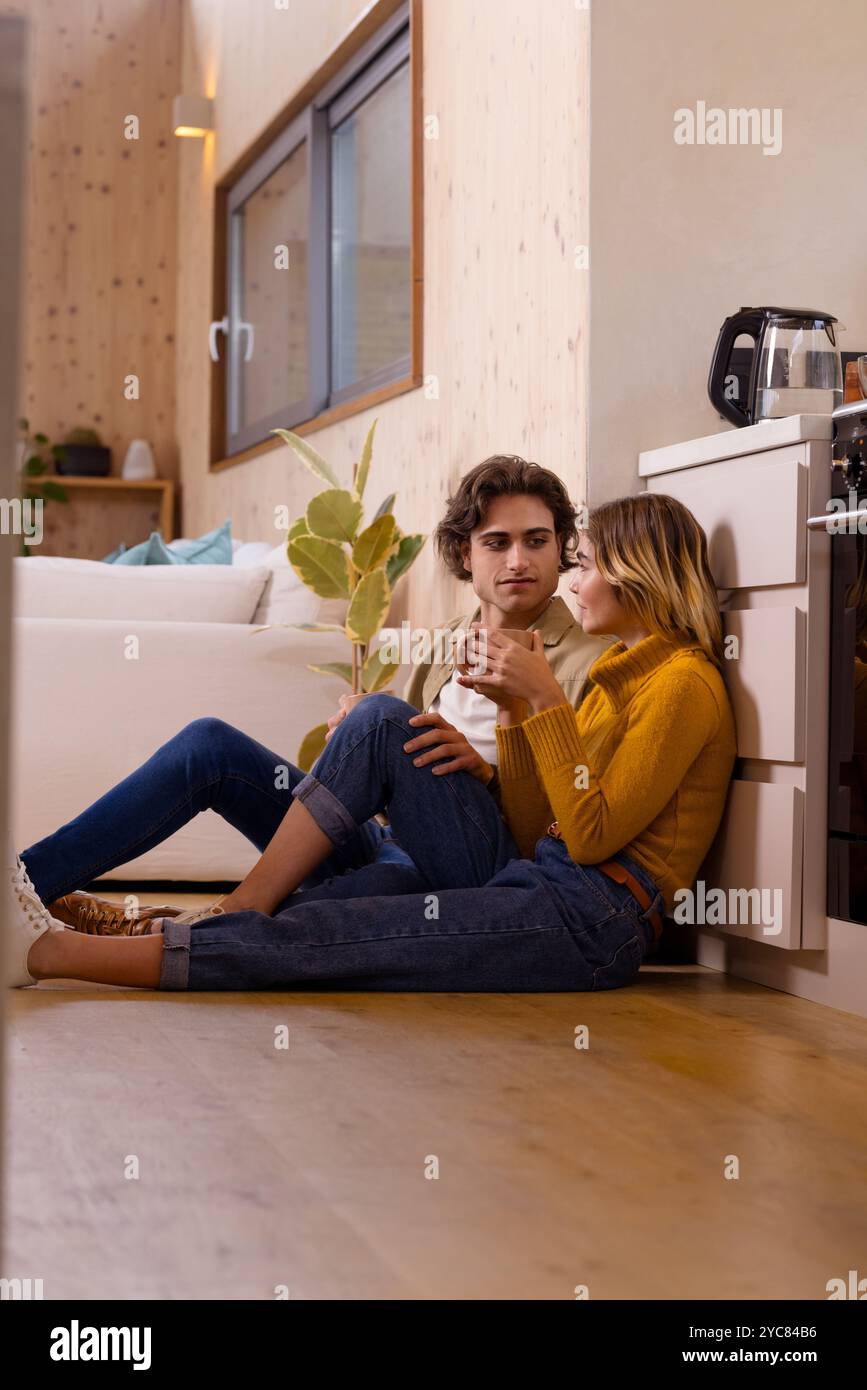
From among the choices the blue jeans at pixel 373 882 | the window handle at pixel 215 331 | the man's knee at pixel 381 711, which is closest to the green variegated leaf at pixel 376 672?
the blue jeans at pixel 373 882

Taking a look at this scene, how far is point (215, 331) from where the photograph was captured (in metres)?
5.97

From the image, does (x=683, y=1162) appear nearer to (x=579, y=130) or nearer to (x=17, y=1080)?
(x=17, y=1080)

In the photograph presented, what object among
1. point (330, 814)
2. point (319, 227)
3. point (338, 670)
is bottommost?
point (330, 814)

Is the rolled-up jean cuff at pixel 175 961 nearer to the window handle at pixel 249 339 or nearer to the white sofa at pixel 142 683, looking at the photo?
the white sofa at pixel 142 683

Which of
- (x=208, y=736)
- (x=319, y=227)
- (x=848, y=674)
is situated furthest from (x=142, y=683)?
(x=319, y=227)

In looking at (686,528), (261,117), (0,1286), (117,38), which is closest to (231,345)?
(261,117)

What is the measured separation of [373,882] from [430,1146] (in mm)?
870

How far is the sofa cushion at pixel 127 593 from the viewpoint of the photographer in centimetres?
343

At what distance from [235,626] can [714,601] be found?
1.38 metres

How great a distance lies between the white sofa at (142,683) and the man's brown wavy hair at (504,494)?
3.03ft

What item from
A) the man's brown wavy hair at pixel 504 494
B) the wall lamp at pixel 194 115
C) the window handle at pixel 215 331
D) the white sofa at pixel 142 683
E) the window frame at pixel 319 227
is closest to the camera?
the man's brown wavy hair at pixel 504 494

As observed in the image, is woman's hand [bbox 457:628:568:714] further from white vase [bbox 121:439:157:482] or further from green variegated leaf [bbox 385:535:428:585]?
white vase [bbox 121:439:157:482]

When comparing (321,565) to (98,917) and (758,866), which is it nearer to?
(98,917)

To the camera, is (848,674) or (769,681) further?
(769,681)
